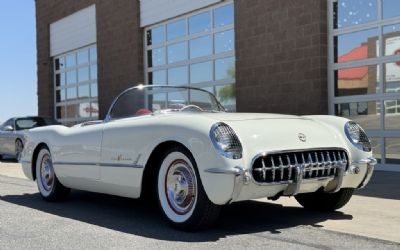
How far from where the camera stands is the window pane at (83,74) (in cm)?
1873

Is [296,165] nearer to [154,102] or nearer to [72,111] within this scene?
[154,102]

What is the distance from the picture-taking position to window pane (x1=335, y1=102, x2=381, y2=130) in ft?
32.3

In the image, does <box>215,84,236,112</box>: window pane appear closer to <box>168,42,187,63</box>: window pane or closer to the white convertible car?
<box>168,42,187,63</box>: window pane

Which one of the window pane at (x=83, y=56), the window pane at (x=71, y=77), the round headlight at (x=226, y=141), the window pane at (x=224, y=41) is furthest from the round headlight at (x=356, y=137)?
the window pane at (x=71, y=77)

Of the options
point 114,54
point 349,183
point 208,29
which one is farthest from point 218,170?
point 114,54

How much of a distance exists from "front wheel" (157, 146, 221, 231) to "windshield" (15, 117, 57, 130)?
10058 millimetres

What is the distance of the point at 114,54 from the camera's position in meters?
17.0

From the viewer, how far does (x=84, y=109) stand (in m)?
18.9

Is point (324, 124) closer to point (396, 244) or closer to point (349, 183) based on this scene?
point (349, 183)

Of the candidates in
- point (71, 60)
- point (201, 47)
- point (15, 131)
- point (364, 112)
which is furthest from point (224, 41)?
point (71, 60)

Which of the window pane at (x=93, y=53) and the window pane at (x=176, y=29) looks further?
the window pane at (x=93, y=53)

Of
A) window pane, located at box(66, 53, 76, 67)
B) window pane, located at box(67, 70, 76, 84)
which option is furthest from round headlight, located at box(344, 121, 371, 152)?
window pane, located at box(66, 53, 76, 67)

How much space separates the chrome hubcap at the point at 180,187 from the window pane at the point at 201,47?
8.62 meters

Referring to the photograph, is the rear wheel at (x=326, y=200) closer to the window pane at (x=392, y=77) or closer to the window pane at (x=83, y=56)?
the window pane at (x=392, y=77)
